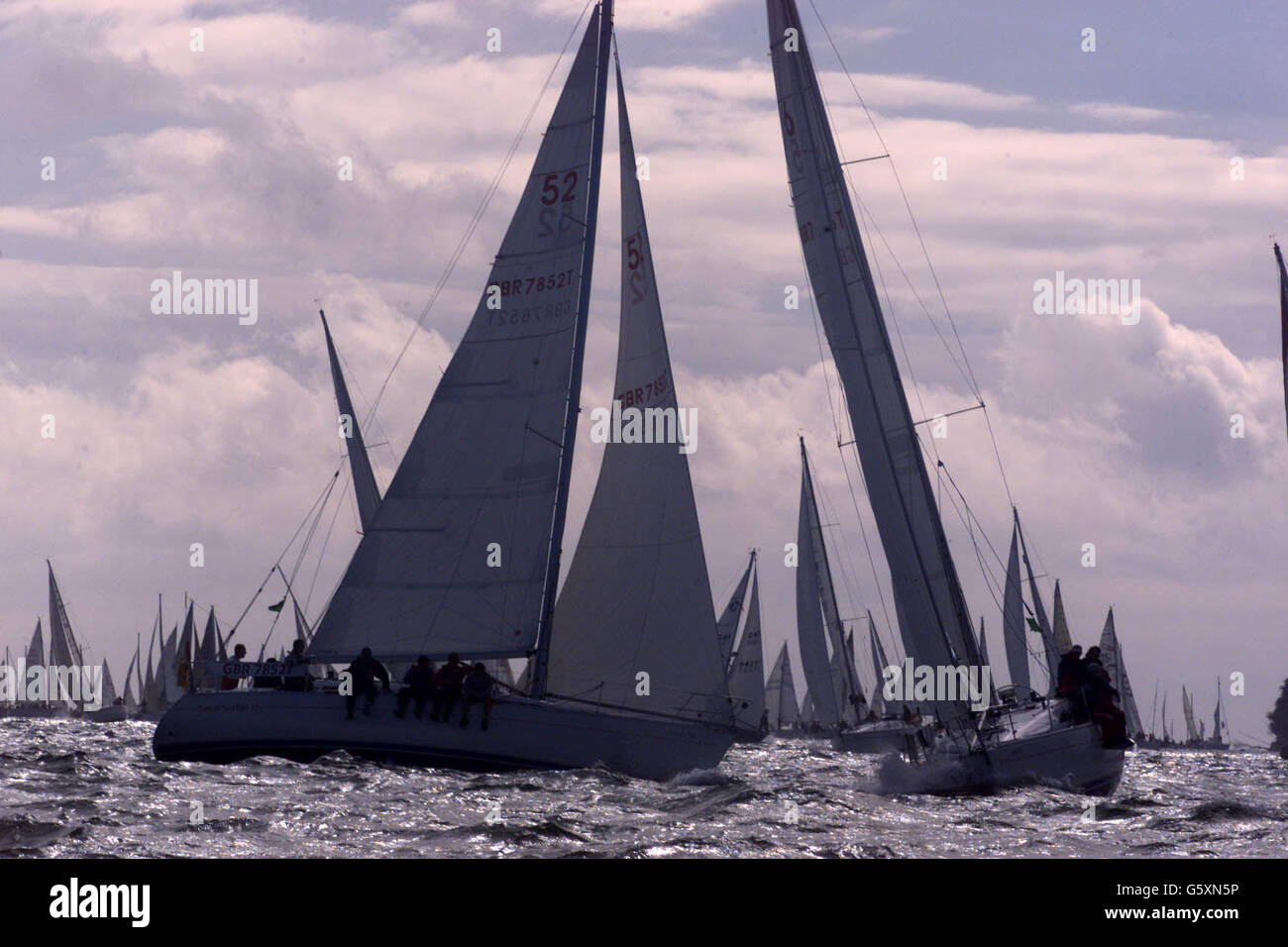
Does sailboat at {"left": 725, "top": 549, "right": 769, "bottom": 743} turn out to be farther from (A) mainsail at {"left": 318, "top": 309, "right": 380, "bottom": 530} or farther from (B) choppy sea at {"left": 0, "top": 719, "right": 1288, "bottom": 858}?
(B) choppy sea at {"left": 0, "top": 719, "right": 1288, "bottom": 858}

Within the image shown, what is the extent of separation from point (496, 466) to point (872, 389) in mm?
6088

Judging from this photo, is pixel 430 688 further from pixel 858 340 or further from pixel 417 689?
pixel 858 340

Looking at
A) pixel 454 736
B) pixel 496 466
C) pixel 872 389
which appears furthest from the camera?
pixel 872 389

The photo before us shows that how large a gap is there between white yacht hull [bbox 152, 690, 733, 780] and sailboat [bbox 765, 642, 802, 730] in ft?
197

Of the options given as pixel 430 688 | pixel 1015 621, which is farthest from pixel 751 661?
pixel 430 688

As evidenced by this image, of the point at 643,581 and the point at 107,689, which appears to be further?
the point at 107,689

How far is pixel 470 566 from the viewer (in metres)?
23.8

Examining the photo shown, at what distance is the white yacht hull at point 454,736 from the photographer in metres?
21.7

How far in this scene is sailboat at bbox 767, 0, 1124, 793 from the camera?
24.4m

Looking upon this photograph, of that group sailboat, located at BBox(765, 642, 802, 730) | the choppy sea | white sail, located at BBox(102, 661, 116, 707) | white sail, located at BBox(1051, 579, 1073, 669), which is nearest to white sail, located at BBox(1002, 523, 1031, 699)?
white sail, located at BBox(1051, 579, 1073, 669)

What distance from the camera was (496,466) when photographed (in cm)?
2419

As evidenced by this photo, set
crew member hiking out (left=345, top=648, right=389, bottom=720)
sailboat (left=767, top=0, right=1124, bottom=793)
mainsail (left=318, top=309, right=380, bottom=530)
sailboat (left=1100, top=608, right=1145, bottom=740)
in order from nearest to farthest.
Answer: crew member hiking out (left=345, top=648, right=389, bottom=720), sailboat (left=767, top=0, right=1124, bottom=793), mainsail (left=318, top=309, right=380, bottom=530), sailboat (left=1100, top=608, right=1145, bottom=740)

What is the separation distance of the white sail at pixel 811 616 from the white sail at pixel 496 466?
29.0 m

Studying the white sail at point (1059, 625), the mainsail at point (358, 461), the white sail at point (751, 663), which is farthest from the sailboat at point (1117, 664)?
the mainsail at point (358, 461)
